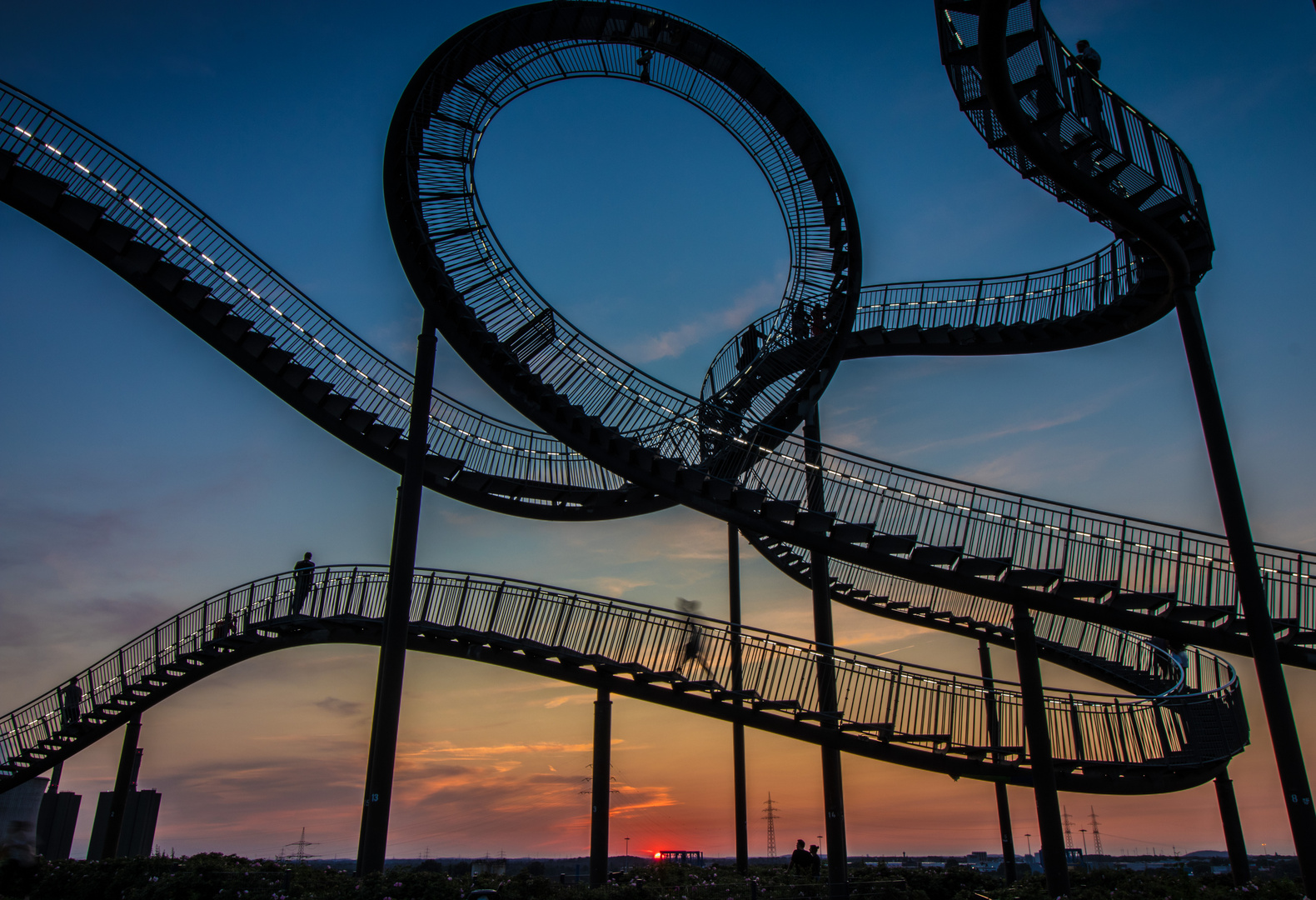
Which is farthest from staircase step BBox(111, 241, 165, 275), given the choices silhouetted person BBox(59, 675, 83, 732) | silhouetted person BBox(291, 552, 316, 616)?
silhouetted person BBox(59, 675, 83, 732)

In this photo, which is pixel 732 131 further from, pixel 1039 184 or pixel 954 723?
pixel 954 723

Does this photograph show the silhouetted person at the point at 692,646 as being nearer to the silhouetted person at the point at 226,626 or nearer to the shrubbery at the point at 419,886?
the shrubbery at the point at 419,886

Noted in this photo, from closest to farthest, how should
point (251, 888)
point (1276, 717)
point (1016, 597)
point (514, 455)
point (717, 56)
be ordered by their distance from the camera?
point (1276, 717) < point (251, 888) < point (1016, 597) < point (514, 455) < point (717, 56)

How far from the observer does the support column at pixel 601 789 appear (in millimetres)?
13992

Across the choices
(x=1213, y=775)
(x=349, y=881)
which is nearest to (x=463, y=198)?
(x=349, y=881)

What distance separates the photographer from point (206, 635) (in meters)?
17.8

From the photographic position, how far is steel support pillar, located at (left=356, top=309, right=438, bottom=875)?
1149 centimetres

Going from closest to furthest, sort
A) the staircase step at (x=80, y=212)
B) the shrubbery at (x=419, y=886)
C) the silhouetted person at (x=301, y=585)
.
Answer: the shrubbery at (x=419, y=886) → the staircase step at (x=80, y=212) → the silhouetted person at (x=301, y=585)

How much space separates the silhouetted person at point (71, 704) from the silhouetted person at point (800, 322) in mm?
19544

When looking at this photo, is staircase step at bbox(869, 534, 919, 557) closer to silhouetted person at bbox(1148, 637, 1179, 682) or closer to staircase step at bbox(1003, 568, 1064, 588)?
staircase step at bbox(1003, 568, 1064, 588)

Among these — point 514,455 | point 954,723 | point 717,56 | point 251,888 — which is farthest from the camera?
point 717,56

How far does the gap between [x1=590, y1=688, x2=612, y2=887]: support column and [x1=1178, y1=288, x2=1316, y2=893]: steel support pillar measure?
10.4 m

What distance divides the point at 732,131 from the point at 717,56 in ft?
6.00

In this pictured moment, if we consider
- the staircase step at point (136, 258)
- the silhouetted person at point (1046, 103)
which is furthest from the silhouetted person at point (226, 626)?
the silhouetted person at point (1046, 103)
